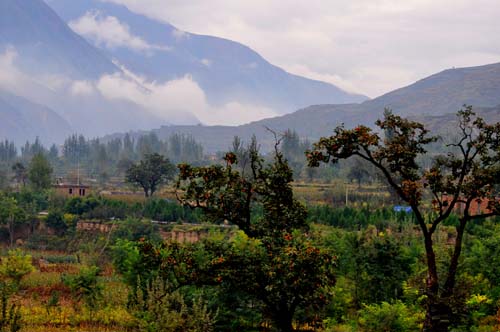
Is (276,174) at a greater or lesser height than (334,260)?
greater

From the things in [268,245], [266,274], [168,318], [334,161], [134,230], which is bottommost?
[134,230]

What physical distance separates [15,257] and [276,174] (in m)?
14.2

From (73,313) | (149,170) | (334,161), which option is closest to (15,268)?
(73,313)

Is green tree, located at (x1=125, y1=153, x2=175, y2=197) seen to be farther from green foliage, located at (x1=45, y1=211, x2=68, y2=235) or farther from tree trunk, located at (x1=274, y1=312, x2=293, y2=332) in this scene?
tree trunk, located at (x1=274, y1=312, x2=293, y2=332)

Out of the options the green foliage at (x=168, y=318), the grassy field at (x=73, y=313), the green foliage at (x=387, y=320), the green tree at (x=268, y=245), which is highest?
the green tree at (x=268, y=245)

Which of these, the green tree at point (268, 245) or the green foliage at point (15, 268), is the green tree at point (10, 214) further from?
the green tree at point (268, 245)

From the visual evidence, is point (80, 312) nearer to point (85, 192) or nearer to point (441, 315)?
point (441, 315)

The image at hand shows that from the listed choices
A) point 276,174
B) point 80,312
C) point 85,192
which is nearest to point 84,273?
point 80,312

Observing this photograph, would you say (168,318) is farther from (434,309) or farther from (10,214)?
(10,214)

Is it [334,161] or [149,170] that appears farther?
[149,170]

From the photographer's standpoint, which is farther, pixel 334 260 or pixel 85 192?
pixel 85 192

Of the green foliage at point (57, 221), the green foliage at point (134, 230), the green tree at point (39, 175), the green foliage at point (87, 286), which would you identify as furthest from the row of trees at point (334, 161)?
the green tree at point (39, 175)

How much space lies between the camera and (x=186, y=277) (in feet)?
42.1

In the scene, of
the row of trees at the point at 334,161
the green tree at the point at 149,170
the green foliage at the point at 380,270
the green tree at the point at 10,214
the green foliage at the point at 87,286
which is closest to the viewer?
the row of trees at the point at 334,161
